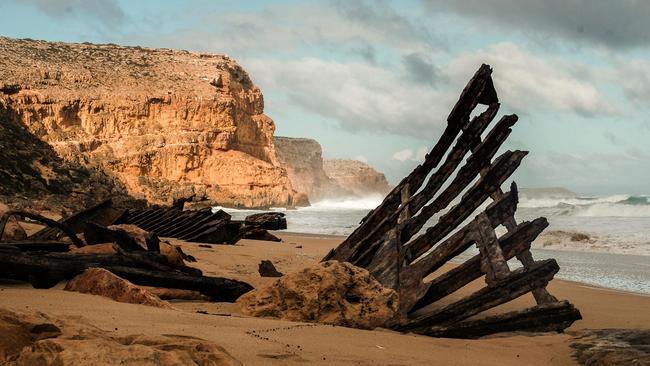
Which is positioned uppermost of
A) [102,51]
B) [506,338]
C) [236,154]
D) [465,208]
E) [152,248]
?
[102,51]

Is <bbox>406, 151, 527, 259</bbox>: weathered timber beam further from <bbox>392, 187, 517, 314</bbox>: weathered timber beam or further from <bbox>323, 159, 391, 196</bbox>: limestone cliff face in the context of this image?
<bbox>323, 159, 391, 196</bbox>: limestone cliff face

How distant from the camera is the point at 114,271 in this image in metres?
4.84

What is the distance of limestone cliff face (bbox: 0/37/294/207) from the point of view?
50594 millimetres

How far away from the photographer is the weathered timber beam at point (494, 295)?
14.6 feet

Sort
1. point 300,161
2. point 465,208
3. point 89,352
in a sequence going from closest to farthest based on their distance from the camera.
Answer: point 89,352
point 465,208
point 300,161

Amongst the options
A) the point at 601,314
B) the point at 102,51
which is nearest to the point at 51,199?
the point at 601,314

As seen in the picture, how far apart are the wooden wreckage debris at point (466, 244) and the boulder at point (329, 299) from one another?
0.24 m

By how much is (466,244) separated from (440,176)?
1.10 meters

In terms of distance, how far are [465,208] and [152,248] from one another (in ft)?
9.72

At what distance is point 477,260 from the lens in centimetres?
469

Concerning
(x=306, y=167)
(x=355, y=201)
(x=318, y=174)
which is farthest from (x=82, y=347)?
(x=355, y=201)

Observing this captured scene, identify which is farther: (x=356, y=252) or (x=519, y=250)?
(x=356, y=252)

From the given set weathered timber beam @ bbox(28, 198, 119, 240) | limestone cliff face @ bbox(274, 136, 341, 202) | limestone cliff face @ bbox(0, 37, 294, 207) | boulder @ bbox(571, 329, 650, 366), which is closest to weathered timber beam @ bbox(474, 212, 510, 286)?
boulder @ bbox(571, 329, 650, 366)

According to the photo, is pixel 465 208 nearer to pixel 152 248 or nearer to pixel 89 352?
pixel 152 248
